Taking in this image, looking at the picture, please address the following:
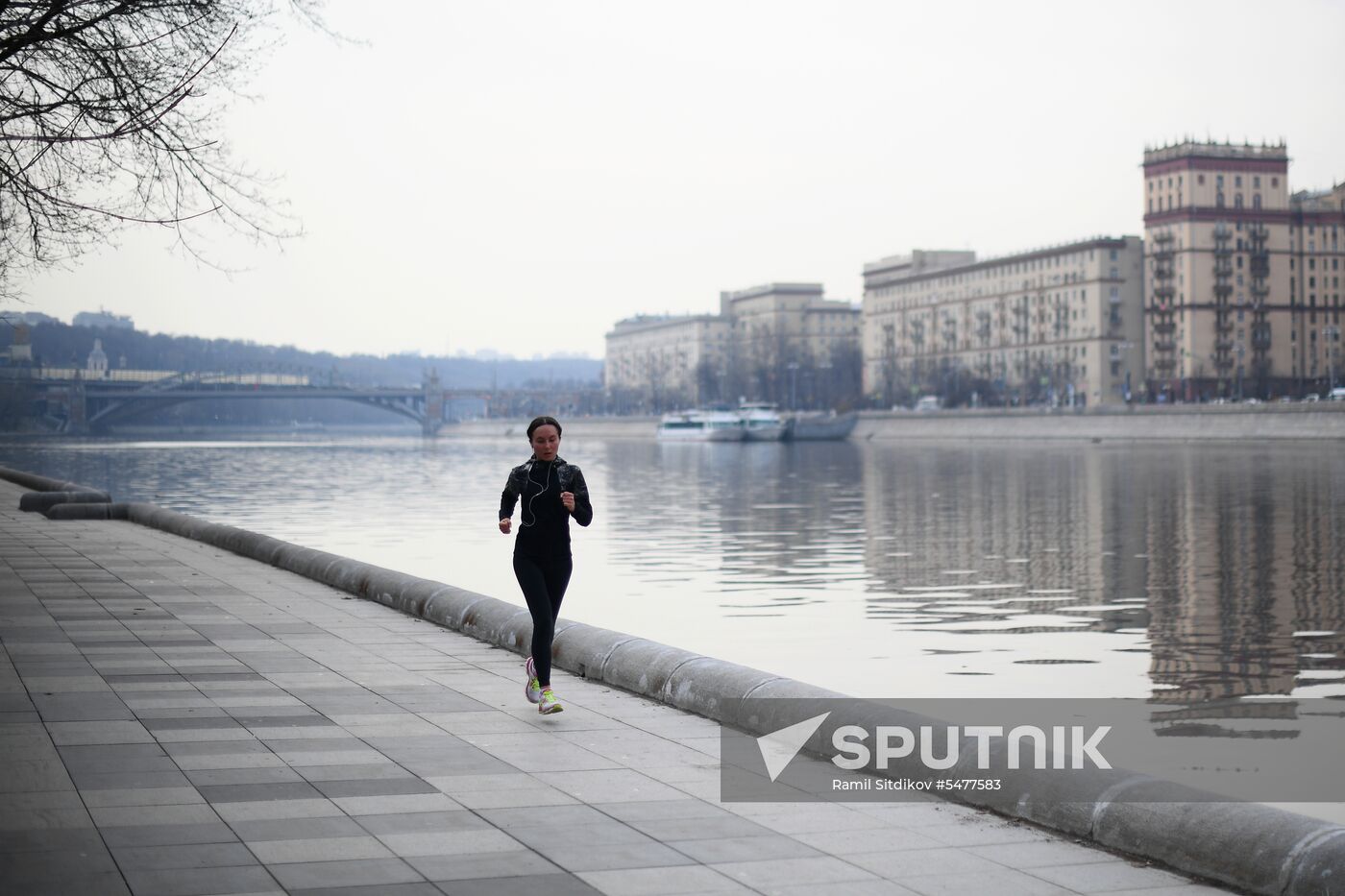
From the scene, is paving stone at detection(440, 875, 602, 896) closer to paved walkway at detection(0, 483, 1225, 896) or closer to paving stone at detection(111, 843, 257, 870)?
paved walkway at detection(0, 483, 1225, 896)

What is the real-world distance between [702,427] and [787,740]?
144436 mm

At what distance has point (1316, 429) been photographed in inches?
3853

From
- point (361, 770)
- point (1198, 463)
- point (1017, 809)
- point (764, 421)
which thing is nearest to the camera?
point (1017, 809)

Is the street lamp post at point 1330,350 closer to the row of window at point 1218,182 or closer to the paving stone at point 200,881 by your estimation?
the row of window at point 1218,182

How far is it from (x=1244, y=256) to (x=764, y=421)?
5076 centimetres

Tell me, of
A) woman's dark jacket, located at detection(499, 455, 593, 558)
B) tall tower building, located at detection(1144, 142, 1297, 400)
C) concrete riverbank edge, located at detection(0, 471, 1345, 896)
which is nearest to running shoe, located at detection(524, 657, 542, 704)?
woman's dark jacket, located at detection(499, 455, 593, 558)

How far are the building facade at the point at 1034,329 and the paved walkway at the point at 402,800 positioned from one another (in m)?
155

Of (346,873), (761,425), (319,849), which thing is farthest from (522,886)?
(761,425)

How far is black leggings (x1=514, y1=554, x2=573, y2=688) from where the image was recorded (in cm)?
1045

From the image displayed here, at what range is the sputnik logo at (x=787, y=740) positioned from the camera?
9180 millimetres

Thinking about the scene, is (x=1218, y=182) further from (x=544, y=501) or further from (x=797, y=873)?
(x=797, y=873)

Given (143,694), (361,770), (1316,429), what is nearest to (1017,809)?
(361,770)

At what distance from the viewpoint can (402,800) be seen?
799 centimetres

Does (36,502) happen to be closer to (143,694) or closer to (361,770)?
(143,694)
